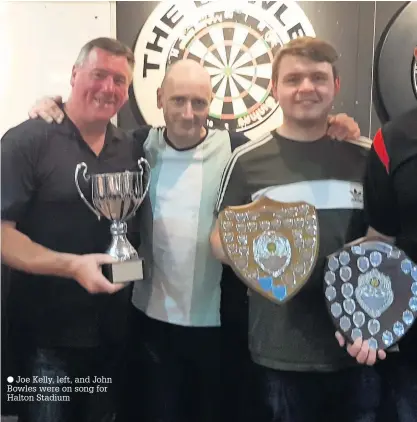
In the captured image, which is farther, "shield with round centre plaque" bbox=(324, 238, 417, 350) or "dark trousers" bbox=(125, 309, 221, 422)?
"dark trousers" bbox=(125, 309, 221, 422)

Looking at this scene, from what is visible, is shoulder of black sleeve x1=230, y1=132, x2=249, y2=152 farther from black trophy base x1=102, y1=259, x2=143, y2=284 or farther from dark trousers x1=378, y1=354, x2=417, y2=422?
dark trousers x1=378, y1=354, x2=417, y2=422

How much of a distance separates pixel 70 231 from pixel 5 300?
0.27m

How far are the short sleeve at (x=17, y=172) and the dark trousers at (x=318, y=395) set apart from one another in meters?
0.78

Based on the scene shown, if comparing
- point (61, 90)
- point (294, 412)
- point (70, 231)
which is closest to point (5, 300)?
point (70, 231)

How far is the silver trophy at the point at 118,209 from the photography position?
145cm

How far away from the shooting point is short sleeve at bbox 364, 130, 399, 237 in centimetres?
145

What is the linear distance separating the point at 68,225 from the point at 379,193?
0.82 m

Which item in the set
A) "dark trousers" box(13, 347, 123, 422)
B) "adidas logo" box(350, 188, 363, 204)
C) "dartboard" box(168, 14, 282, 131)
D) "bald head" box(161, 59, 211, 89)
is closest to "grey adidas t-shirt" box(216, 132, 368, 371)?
"adidas logo" box(350, 188, 363, 204)

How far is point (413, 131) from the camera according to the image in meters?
1.45

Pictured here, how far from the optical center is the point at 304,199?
1476 millimetres

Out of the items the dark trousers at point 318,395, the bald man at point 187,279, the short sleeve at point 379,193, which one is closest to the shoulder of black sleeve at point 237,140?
the bald man at point 187,279

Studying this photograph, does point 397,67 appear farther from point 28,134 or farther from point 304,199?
point 28,134

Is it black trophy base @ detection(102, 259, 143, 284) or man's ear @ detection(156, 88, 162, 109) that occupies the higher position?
man's ear @ detection(156, 88, 162, 109)

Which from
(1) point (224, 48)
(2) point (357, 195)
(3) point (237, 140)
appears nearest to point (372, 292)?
(2) point (357, 195)
